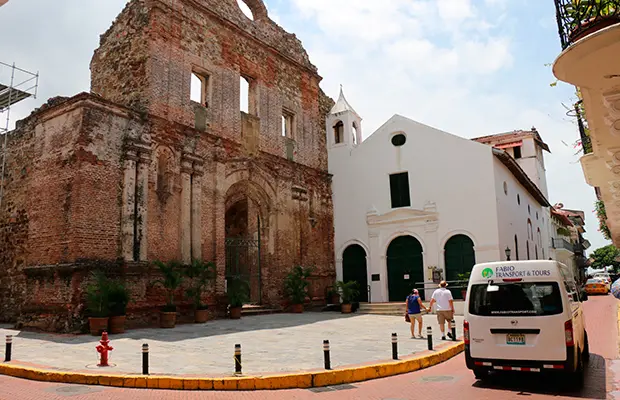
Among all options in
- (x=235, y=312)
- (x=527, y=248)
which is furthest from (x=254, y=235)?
(x=527, y=248)

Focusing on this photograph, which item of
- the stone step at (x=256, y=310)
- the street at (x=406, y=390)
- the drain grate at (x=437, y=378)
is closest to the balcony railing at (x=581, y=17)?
the street at (x=406, y=390)

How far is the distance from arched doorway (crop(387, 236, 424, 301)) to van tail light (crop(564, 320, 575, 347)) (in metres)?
16.3

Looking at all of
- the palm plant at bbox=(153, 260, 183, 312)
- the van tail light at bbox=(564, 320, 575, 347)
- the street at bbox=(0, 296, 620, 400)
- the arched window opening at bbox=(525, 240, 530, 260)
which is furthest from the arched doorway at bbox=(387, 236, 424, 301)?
the van tail light at bbox=(564, 320, 575, 347)

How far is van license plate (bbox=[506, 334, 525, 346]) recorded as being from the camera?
7703mm

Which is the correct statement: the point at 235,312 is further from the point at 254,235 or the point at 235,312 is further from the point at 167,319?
the point at 254,235

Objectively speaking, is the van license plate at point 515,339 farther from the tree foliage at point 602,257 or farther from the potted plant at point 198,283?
the tree foliage at point 602,257

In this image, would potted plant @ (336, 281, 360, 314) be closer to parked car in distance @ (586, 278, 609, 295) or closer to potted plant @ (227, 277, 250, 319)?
potted plant @ (227, 277, 250, 319)

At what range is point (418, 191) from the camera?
24.3 m

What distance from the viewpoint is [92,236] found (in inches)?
594

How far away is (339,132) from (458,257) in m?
8.82

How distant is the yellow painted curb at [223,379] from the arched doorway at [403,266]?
1505 centimetres

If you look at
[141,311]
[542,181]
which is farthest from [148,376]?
[542,181]

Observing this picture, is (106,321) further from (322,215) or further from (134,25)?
(322,215)

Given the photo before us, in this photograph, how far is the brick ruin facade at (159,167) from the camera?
15273 millimetres
